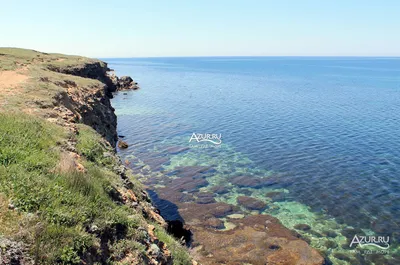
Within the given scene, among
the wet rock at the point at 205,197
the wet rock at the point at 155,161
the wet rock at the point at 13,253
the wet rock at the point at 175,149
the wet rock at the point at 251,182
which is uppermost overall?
the wet rock at the point at 13,253

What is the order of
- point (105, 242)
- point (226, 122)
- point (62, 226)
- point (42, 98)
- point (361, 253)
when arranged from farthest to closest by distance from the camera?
point (226, 122) → point (42, 98) → point (361, 253) → point (105, 242) → point (62, 226)

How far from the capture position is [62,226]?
9.08 metres

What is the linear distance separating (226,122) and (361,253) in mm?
41756

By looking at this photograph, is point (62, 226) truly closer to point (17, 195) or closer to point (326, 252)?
point (17, 195)

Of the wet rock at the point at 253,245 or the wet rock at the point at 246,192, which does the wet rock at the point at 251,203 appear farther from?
the wet rock at the point at 253,245

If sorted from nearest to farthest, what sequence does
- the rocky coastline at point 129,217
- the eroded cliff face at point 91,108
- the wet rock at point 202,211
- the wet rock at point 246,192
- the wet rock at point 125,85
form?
the rocky coastline at point 129,217 < the wet rock at point 202,211 < the eroded cliff face at point 91,108 < the wet rock at point 246,192 < the wet rock at point 125,85

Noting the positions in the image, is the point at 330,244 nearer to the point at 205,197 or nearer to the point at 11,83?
the point at 205,197

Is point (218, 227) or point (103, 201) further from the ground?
point (103, 201)

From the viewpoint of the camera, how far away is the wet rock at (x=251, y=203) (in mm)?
30688

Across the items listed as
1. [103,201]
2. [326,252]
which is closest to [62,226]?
[103,201]

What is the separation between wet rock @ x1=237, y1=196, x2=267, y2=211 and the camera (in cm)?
3069

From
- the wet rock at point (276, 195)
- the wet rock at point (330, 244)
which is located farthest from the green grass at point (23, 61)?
the wet rock at point (330, 244)

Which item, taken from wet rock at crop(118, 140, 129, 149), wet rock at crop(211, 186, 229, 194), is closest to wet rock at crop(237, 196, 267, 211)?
wet rock at crop(211, 186, 229, 194)

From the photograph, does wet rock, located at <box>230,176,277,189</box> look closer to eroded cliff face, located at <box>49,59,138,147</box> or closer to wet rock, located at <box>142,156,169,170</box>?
wet rock, located at <box>142,156,169,170</box>
